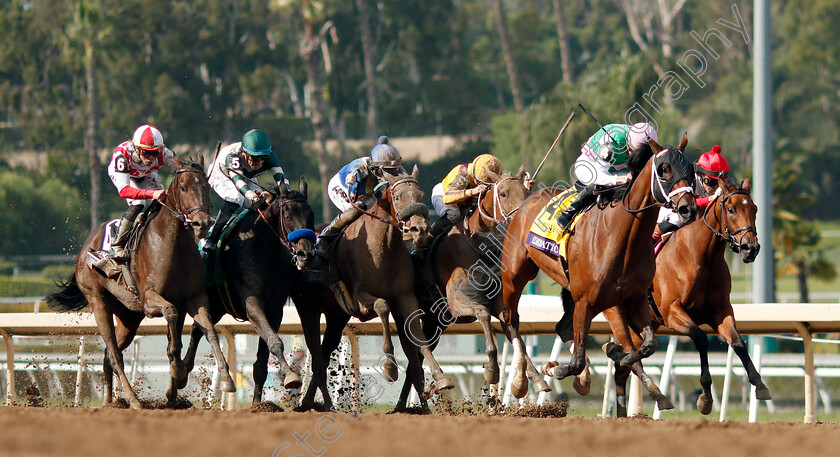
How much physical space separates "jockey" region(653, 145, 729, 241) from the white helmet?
63 centimetres

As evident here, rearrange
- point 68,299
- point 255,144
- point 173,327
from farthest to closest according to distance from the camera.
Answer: point 68,299, point 255,144, point 173,327

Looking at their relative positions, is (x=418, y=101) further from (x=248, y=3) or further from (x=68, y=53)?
(x=68, y=53)

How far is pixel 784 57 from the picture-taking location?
5031cm

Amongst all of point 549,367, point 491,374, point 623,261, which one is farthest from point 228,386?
point 623,261

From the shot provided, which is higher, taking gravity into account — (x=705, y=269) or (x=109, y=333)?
(x=705, y=269)

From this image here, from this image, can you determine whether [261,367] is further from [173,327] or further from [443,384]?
[443,384]

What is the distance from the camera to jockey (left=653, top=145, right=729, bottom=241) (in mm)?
8383

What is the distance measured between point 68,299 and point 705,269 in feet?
→ 15.9

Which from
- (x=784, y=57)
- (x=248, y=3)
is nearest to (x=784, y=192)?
(x=248, y=3)

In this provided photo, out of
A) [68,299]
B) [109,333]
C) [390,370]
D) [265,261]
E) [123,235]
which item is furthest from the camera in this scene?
[68,299]

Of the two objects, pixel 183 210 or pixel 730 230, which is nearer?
pixel 183 210

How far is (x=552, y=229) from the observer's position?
800 cm

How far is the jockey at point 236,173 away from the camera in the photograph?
843 centimetres

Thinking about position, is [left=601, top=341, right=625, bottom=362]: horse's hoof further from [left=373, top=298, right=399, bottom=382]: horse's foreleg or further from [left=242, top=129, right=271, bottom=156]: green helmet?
[left=242, top=129, right=271, bottom=156]: green helmet
